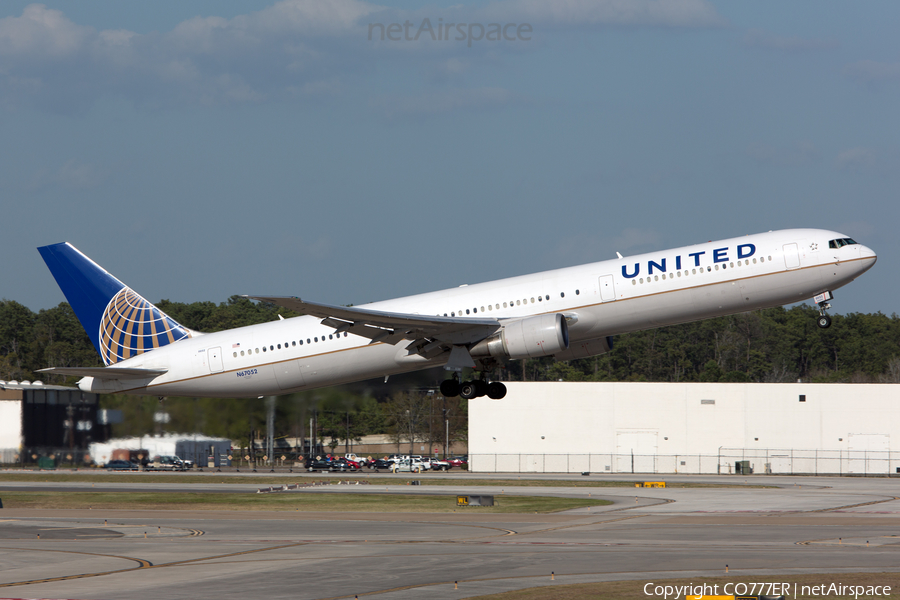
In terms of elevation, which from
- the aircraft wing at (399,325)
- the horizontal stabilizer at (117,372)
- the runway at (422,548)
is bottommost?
the runway at (422,548)

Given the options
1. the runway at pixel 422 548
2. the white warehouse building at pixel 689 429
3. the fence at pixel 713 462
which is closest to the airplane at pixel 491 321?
the runway at pixel 422 548

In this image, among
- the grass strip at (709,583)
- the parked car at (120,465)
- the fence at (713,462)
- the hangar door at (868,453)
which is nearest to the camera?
the grass strip at (709,583)

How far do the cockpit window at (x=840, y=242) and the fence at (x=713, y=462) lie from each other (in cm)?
4991

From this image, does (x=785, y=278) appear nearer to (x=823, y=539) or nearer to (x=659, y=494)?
(x=823, y=539)

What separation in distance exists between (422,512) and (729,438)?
45231 mm

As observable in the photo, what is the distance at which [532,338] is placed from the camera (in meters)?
36.2

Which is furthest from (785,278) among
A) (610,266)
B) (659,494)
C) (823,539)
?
(659,494)

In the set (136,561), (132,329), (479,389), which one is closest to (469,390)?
(479,389)

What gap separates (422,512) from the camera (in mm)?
47062

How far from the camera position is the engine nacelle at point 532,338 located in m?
35.9

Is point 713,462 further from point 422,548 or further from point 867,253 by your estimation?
point 422,548

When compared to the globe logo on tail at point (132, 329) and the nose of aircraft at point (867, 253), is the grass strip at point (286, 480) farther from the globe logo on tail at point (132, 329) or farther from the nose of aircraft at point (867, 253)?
the nose of aircraft at point (867, 253)

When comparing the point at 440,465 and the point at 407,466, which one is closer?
the point at 407,466

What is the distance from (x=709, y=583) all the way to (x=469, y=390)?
1650 cm
